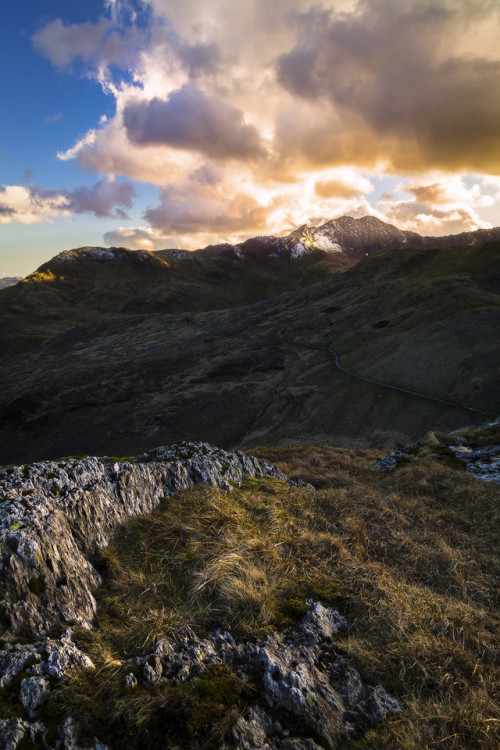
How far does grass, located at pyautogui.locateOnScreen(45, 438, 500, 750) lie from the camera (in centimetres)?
427

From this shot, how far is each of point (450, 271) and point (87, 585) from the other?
715 ft

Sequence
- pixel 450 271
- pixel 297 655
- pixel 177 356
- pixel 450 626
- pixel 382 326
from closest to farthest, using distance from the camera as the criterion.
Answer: pixel 297 655 → pixel 450 626 → pixel 382 326 → pixel 177 356 → pixel 450 271

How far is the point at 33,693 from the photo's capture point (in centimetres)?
439

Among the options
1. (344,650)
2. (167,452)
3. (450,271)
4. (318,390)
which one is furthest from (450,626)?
(450,271)

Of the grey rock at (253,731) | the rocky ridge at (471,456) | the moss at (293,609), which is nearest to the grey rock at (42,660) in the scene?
the grey rock at (253,731)

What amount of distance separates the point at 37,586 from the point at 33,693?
205cm

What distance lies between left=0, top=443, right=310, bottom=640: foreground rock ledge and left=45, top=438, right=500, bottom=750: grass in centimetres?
52

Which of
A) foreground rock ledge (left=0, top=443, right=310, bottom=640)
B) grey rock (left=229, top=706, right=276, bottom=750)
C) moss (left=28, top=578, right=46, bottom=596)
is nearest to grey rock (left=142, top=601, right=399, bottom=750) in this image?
grey rock (left=229, top=706, right=276, bottom=750)

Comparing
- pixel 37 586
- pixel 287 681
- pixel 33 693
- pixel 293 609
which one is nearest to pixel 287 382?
pixel 293 609

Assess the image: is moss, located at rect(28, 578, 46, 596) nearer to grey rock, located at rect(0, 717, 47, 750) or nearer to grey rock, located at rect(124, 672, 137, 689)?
grey rock, located at rect(0, 717, 47, 750)

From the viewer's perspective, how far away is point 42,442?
9844 cm

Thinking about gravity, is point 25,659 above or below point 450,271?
below

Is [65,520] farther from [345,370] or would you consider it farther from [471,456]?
[345,370]

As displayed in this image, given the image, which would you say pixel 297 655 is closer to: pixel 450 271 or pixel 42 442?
pixel 42 442
